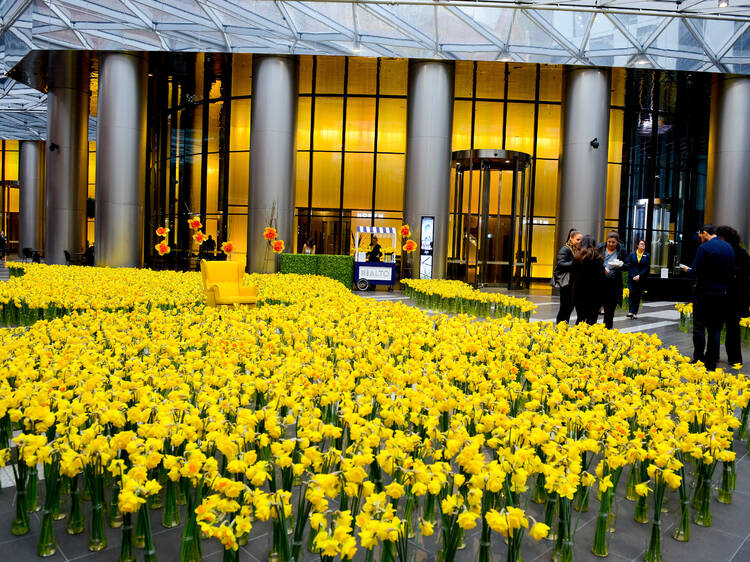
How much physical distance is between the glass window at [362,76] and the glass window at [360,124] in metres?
0.41

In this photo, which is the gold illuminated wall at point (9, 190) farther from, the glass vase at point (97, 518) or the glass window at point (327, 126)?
the glass vase at point (97, 518)

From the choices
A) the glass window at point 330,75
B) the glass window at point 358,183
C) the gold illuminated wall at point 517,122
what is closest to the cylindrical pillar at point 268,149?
the glass window at point 330,75

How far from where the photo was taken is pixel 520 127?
27062mm

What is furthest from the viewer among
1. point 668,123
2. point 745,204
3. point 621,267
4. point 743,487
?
point 668,123

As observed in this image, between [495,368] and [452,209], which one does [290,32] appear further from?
[495,368]

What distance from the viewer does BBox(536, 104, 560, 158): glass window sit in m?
27.0

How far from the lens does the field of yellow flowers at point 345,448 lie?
7.95ft

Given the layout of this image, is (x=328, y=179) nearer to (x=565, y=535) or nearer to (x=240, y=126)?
(x=240, y=126)

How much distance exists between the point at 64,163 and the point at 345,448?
2725 cm

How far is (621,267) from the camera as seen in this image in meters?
9.48

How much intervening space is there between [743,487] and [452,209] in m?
23.3

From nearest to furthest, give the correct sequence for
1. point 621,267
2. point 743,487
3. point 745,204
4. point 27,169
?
point 743,487 < point 621,267 < point 745,204 < point 27,169

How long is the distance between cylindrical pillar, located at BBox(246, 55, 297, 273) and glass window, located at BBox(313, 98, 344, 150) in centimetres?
417

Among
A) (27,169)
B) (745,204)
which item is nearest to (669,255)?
(745,204)
